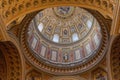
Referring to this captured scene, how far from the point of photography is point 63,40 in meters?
31.2

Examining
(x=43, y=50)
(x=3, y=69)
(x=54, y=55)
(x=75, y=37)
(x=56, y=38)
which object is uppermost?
(x=75, y=37)

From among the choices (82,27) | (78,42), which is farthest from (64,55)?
(82,27)

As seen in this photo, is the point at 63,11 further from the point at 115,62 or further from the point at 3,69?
the point at 3,69

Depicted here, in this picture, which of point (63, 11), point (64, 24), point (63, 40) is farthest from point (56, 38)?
point (63, 11)

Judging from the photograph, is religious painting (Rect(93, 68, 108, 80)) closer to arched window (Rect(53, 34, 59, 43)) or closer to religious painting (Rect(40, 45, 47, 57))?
religious painting (Rect(40, 45, 47, 57))

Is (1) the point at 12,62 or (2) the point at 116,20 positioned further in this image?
(1) the point at 12,62

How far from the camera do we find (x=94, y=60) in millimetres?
25859

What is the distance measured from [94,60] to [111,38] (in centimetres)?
387

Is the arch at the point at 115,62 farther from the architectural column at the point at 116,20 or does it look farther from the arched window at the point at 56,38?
the architectural column at the point at 116,20

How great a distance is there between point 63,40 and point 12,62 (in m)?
9.32

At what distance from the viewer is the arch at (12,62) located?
2278cm

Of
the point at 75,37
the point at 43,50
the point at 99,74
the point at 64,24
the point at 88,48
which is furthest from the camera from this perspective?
the point at 64,24

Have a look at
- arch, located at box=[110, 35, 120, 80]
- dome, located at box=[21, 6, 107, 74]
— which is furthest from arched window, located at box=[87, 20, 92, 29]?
arch, located at box=[110, 35, 120, 80]

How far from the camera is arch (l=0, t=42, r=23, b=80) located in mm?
22781
